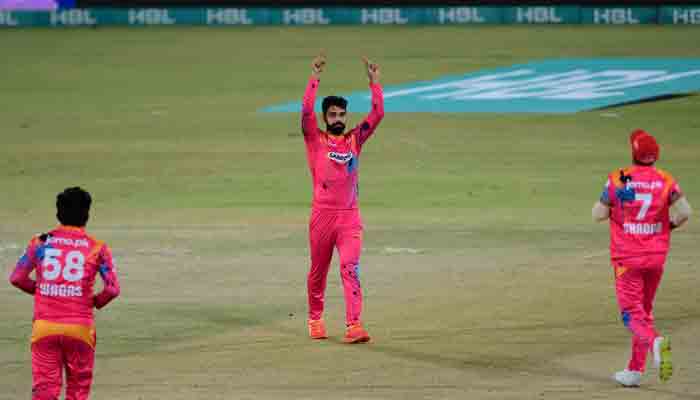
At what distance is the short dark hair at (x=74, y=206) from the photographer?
8.48 m

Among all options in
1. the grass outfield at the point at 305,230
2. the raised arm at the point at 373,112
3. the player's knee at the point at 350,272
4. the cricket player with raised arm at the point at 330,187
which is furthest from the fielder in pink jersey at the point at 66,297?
the raised arm at the point at 373,112

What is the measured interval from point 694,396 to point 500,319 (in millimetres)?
2905

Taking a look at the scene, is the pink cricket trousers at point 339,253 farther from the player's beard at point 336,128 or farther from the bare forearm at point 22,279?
the bare forearm at point 22,279

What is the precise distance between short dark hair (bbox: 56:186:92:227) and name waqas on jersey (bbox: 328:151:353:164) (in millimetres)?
3571

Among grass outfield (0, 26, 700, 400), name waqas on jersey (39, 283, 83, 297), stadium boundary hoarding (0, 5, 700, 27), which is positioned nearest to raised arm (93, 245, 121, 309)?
name waqas on jersey (39, 283, 83, 297)

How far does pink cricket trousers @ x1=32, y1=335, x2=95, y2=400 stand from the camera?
8.41 meters

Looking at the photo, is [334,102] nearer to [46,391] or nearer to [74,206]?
[74,206]

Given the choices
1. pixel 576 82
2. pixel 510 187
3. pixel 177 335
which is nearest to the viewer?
pixel 177 335

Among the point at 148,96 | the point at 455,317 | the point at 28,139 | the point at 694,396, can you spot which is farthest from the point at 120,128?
the point at 694,396

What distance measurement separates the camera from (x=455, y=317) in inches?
499

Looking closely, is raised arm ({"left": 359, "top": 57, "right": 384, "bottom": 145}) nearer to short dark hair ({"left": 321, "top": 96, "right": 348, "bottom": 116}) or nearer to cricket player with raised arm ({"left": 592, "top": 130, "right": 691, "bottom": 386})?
short dark hair ({"left": 321, "top": 96, "right": 348, "bottom": 116})

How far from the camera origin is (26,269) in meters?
8.59

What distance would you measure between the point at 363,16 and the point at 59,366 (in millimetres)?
39563

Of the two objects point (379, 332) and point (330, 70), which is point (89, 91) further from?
point (379, 332)
